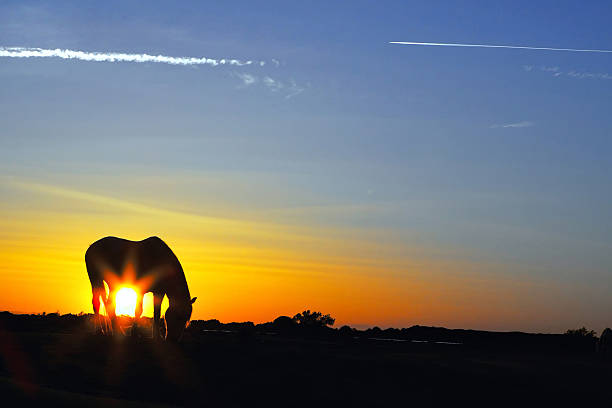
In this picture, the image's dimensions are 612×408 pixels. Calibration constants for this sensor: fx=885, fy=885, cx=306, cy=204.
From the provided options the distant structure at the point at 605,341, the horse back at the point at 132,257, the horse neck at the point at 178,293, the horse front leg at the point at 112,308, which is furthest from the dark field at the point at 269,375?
the distant structure at the point at 605,341

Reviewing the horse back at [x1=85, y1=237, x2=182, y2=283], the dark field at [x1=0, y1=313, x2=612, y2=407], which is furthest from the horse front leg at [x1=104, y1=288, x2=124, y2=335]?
the dark field at [x1=0, y1=313, x2=612, y2=407]

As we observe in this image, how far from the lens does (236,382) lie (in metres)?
22.1

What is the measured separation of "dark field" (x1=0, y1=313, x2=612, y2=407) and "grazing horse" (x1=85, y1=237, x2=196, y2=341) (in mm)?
1136

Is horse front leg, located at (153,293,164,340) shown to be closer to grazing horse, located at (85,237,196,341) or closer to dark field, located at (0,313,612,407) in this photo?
grazing horse, located at (85,237,196,341)

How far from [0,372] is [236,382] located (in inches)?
230

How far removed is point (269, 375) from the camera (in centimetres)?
2314

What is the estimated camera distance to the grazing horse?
3228cm

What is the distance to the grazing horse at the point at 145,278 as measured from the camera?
32.3 meters

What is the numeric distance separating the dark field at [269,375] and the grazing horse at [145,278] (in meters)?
1.14

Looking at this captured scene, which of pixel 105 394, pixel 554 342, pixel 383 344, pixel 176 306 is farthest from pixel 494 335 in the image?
pixel 105 394

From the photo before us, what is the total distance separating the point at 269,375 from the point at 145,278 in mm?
10639

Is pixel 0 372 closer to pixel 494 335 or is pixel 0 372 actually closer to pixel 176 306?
pixel 176 306

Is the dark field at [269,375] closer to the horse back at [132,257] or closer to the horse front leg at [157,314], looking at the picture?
the horse front leg at [157,314]

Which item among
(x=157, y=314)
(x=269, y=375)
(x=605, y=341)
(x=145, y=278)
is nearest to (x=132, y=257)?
(x=145, y=278)
